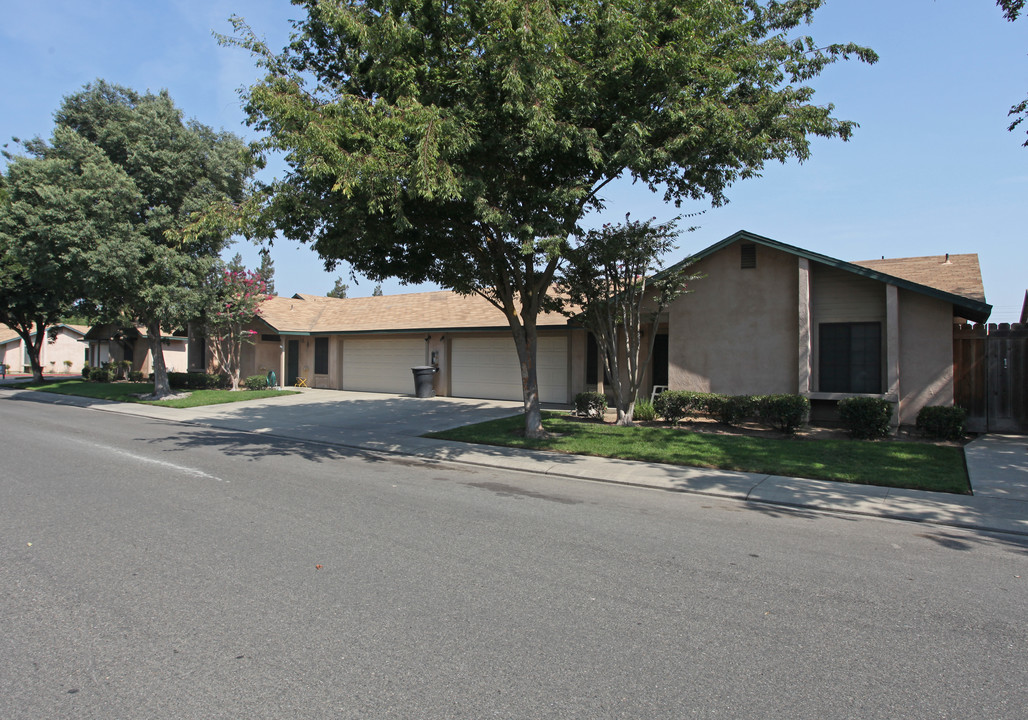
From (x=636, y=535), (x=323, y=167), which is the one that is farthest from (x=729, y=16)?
(x=636, y=535)

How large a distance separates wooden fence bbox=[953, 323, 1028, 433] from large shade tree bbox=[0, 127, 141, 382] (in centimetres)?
2266

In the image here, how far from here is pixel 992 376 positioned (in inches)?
508

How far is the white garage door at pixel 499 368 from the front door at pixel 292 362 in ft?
30.7

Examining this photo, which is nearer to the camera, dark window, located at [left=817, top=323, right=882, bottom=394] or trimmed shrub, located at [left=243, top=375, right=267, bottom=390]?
dark window, located at [left=817, top=323, right=882, bottom=394]

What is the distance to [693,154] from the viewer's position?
10.3m

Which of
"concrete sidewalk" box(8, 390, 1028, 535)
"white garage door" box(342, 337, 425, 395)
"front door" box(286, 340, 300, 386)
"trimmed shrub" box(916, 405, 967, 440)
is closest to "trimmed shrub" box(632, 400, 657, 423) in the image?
"concrete sidewalk" box(8, 390, 1028, 535)

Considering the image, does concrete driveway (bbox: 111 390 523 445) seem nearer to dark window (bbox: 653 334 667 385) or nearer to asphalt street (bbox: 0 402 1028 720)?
dark window (bbox: 653 334 667 385)

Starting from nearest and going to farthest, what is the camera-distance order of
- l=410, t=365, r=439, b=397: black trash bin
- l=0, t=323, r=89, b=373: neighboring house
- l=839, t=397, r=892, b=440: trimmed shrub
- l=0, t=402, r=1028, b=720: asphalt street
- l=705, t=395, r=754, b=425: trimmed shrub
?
l=0, t=402, r=1028, b=720: asphalt street < l=839, t=397, r=892, b=440: trimmed shrub < l=705, t=395, r=754, b=425: trimmed shrub < l=410, t=365, r=439, b=397: black trash bin < l=0, t=323, r=89, b=373: neighboring house

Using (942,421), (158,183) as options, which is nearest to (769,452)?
(942,421)

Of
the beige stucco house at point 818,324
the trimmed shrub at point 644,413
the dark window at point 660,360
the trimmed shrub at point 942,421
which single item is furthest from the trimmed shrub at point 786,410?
the dark window at point 660,360

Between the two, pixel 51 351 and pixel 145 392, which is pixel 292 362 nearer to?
pixel 145 392

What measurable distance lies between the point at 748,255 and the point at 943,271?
4927 mm

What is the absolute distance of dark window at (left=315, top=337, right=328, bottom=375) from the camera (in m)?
27.3

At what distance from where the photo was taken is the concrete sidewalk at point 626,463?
761cm
